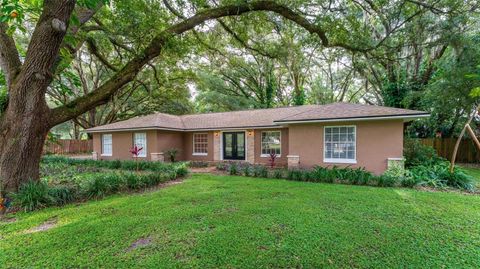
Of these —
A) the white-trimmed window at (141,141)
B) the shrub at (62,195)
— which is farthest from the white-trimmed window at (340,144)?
the white-trimmed window at (141,141)

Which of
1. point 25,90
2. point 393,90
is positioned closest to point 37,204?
point 25,90

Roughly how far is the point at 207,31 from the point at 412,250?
1114cm

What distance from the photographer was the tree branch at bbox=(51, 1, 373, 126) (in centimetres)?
580

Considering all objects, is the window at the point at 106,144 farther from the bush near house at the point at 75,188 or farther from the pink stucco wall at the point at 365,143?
the pink stucco wall at the point at 365,143

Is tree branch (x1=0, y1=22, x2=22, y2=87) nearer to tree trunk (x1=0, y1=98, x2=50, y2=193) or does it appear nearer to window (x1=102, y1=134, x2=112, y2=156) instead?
tree trunk (x1=0, y1=98, x2=50, y2=193)

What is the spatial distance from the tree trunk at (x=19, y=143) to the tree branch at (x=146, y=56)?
376mm

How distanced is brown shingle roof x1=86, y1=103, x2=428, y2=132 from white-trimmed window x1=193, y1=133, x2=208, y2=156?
2.38 ft

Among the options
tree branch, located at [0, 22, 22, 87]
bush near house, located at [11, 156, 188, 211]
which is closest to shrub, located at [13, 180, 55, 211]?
bush near house, located at [11, 156, 188, 211]

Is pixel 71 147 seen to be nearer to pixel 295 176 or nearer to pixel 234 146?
pixel 234 146

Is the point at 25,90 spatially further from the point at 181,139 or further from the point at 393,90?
the point at 393,90

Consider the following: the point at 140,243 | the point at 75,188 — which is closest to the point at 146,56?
the point at 75,188

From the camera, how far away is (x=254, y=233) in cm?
375

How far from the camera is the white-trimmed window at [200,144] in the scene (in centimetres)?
1520

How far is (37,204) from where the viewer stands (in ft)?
17.5
